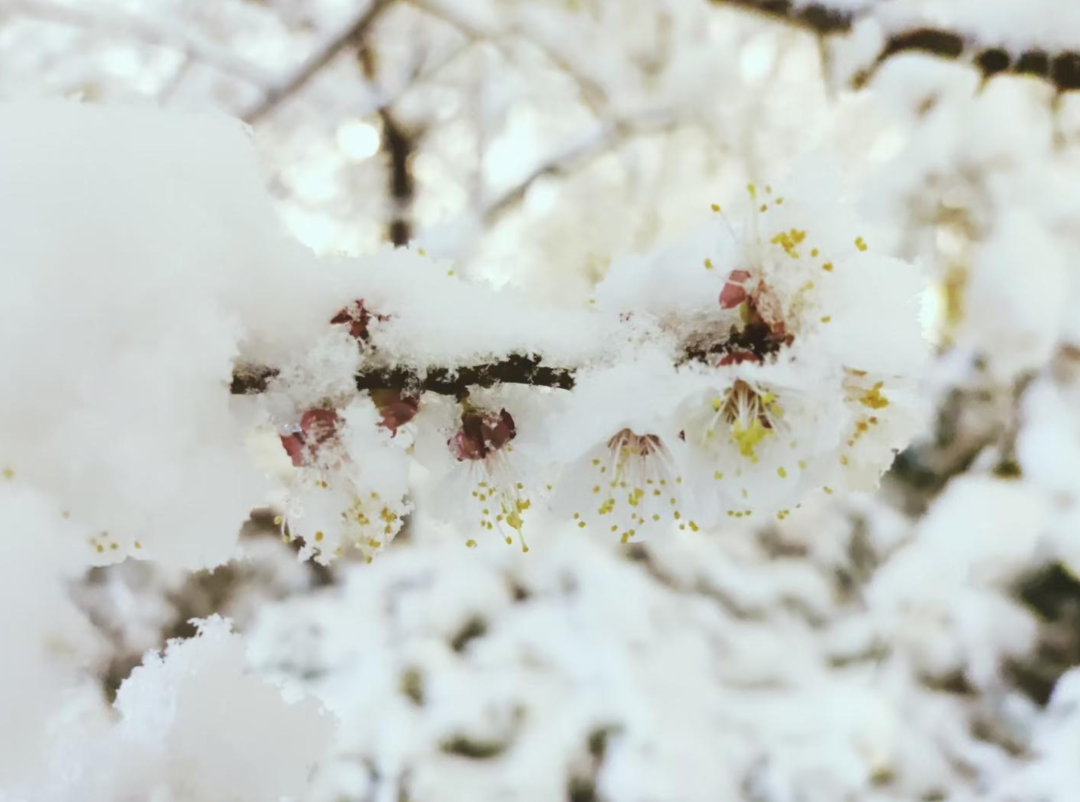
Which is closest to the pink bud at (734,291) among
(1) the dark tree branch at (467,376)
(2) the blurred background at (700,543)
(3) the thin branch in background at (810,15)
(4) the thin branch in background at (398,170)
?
(1) the dark tree branch at (467,376)

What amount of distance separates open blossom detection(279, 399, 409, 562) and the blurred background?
1169mm

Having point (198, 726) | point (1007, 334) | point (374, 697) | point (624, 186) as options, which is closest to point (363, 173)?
point (624, 186)

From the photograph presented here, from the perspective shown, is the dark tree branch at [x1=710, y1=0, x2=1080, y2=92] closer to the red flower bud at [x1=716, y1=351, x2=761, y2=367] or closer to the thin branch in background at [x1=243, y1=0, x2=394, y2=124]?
the red flower bud at [x1=716, y1=351, x2=761, y2=367]

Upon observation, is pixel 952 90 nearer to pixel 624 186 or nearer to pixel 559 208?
pixel 624 186

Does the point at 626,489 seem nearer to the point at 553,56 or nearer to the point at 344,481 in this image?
the point at 344,481

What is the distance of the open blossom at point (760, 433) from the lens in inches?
22.1

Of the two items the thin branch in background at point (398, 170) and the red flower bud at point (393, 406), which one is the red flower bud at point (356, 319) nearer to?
the red flower bud at point (393, 406)

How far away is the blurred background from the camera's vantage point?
2100mm

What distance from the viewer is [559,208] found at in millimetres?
2994

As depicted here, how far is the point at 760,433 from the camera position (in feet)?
2.00

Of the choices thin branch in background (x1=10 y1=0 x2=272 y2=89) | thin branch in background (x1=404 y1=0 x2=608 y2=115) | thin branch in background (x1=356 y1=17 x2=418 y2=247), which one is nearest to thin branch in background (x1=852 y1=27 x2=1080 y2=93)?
thin branch in background (x1=404 y1=0 x2=608 y2=115)

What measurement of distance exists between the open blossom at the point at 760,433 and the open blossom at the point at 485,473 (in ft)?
0.49

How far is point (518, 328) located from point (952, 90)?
203cm

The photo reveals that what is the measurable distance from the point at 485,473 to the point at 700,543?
2131mm
